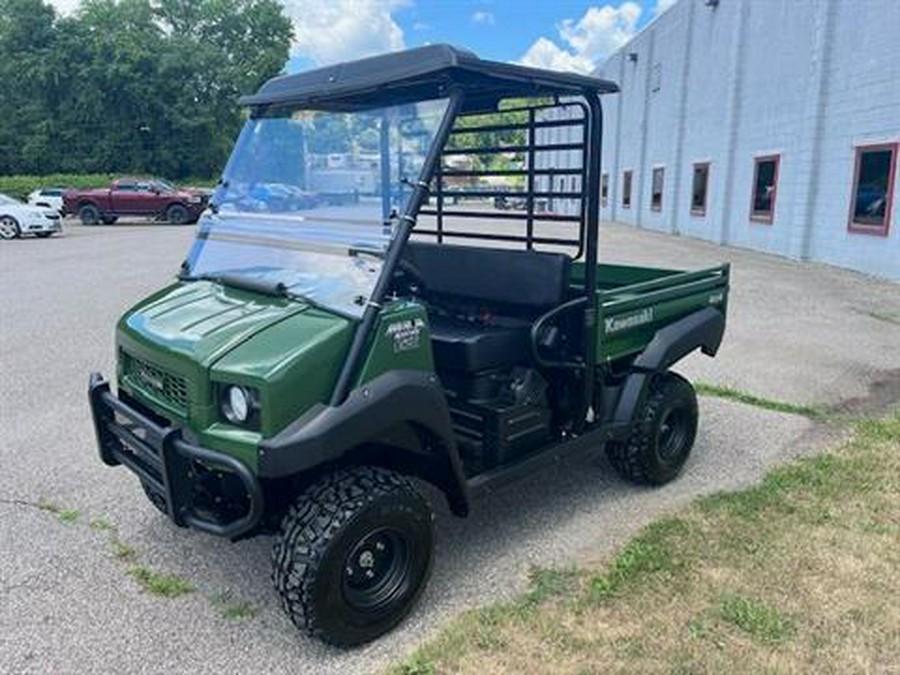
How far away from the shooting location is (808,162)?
13.8m

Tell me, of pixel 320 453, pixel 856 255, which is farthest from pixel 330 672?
pixel 856 255

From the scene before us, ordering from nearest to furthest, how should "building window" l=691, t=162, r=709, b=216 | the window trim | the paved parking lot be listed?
the paved parking lot
the window trim
"building window" l=691, t=162, r=709, b=216

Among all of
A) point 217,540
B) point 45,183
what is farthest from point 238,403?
point 45,183

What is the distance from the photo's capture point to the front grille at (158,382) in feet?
8.98

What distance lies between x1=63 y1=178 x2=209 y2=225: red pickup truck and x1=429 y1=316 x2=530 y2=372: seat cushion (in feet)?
75.4

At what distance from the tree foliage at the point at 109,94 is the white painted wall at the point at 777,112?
25662mm

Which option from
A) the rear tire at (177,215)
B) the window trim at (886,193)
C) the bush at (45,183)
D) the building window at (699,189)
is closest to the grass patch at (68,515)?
the window trim at (886,193)

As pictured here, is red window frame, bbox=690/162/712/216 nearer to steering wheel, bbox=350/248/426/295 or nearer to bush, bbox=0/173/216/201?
steering wheel, bbox=350/248/426/295

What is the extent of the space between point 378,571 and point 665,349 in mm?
1969

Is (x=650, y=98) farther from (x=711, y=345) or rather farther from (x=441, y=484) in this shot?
(x=441, y=484)

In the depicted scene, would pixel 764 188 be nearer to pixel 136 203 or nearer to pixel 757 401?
pixel 757 401

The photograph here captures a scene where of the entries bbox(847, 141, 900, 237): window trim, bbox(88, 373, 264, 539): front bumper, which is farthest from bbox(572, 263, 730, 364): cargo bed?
bbox(847, 141, 900, 237): window trim

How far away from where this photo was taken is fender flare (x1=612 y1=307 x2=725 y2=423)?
3.84m

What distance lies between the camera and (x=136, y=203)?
24844 millimetres
